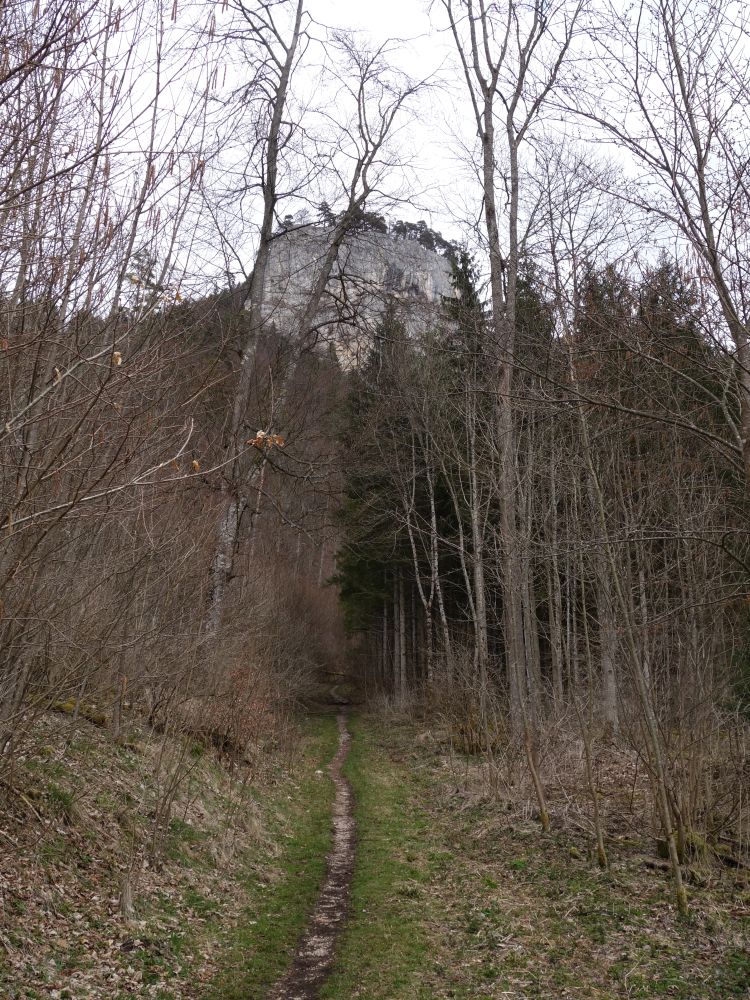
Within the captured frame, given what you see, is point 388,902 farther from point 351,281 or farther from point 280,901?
point 351,281

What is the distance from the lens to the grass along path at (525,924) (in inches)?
211

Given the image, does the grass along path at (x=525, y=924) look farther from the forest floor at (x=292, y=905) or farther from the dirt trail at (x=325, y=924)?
the dirt trail at (x=325, y=924)

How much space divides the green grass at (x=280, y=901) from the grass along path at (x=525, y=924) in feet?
1.61

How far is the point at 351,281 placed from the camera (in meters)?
15.1

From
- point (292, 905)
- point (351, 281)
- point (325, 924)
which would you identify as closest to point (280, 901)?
point (292, 905)

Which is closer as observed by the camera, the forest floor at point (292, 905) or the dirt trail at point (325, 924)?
the forest floor at point (292, 905)

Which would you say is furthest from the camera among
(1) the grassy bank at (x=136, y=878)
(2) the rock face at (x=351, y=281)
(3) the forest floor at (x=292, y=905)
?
(2) the rock face at (x=351, y=281)

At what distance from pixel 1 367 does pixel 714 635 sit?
6950 millimetres

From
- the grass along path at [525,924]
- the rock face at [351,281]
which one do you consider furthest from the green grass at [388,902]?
the rock face at [351,281]

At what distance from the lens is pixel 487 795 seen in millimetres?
10773

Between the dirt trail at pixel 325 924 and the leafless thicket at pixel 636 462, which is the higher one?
the leafless thicket at pixel 636 462

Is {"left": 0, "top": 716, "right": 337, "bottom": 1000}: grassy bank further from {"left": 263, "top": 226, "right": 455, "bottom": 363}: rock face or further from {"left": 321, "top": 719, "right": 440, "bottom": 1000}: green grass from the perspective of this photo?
{"left": 263, "top": 226, "right": 455, "bottom": 363}: rock face

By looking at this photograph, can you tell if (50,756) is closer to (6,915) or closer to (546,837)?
(6,915)

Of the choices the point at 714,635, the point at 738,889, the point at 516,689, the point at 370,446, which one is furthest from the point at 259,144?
the point at 738,889
